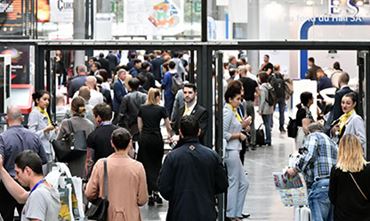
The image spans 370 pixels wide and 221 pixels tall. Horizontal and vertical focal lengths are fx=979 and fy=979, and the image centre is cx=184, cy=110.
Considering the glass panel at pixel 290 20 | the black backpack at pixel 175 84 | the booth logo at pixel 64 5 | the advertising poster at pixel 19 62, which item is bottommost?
the black backpack at pixel 175 84

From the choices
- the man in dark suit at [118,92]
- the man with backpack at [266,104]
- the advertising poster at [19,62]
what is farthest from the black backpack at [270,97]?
the advertising poster at [19,62]

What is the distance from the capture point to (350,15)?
12148 mm

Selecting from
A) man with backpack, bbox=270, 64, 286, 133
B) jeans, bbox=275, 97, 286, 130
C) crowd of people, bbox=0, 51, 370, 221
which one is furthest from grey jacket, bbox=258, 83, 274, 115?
crowd of people, bbox=0, 51, 370, 221

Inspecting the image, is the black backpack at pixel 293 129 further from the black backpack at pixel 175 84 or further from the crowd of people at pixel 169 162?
the black backpack at pixel 175 84

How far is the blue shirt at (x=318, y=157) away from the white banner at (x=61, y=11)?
3723 millimetres

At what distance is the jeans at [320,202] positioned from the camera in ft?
34.1

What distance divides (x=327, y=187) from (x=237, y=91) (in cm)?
235

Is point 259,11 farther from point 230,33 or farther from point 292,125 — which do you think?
point 292,125

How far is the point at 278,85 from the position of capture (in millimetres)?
21922

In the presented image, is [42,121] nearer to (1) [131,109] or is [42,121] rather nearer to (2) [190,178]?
(1) [131,109]

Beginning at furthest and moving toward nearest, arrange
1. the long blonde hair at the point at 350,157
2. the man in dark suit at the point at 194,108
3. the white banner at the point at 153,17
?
1. the white banner at the point at 153,17
2. the man in dark suit at the point at 194,108
3. the long blonde hair at the point at 350,157

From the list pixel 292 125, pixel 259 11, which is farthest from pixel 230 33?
pixel 292 125

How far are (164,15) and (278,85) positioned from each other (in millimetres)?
9868

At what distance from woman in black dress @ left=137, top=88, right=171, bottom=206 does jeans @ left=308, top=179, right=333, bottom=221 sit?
3486 mm
